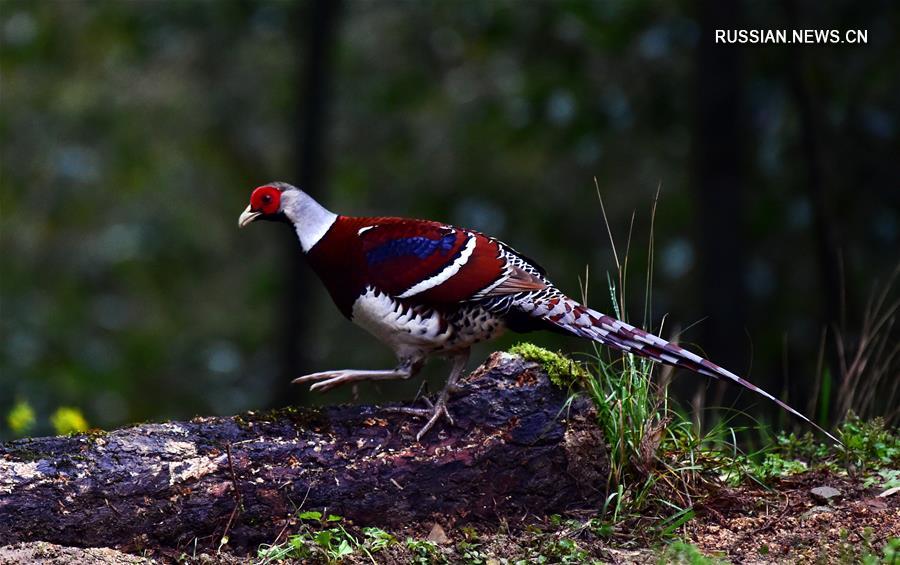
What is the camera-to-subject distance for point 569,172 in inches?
437

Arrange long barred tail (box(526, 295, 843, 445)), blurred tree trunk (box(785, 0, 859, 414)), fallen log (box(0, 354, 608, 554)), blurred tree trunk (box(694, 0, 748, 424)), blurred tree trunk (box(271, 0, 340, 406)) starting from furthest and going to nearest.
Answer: blurred tree trunk (box(271, 0, 340, 406)) → blurred tree trunk (box(694, 0, 748, 424)) → blurred tree trunk (box(785, 0, 859, 414)) → long barred tail (box(526, 295, 843, 445)) → fallen log (box(0, 354, 608, 554))

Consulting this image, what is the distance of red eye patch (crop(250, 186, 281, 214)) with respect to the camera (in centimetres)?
500

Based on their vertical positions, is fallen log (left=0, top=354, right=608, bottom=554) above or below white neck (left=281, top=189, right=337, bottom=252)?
below

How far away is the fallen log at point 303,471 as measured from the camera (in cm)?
405

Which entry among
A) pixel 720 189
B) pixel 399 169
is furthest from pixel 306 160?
pixel 720 189

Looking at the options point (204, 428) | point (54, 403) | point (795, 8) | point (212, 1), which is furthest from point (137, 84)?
point (204, 428)

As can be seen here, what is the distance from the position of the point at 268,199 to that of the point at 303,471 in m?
1.32

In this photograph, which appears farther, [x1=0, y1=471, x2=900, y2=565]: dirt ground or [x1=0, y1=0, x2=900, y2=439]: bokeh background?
[x1=0, y1=0, x2=900, y2=439]: bokeh background

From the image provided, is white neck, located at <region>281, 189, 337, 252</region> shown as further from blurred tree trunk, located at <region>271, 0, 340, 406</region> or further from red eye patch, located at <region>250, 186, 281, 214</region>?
blurred tree trunk, located at <region>271, 0, 340, 406</region>

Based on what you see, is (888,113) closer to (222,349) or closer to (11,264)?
(222,349)

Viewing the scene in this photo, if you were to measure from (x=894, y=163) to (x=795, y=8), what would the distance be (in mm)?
1517

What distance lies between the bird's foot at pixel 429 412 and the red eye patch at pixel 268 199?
3.52 feet

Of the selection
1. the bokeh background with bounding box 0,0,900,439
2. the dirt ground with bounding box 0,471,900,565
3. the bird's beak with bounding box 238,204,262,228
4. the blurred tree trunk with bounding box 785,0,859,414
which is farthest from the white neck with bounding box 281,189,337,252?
the blurred tree trunk with bounding box 785,0,859,414

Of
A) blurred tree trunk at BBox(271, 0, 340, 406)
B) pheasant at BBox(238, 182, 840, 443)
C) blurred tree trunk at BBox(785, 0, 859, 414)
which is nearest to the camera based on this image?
pheasant at BBox(238, 182, 840, 443)
